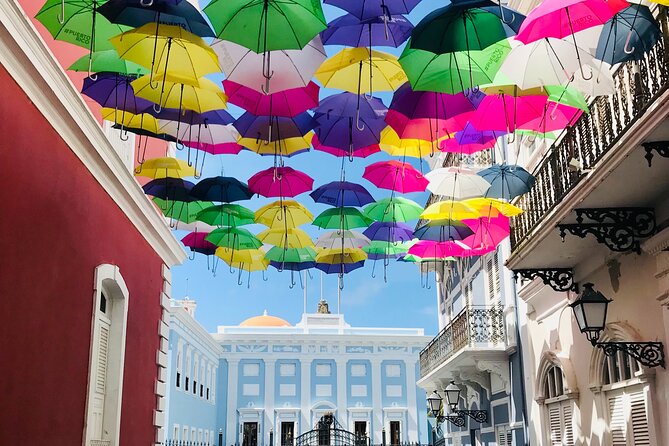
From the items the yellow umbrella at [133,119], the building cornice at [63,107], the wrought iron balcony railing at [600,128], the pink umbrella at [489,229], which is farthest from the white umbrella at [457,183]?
the building cornice at [63,107]

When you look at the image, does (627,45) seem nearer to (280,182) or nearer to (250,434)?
(280,182)

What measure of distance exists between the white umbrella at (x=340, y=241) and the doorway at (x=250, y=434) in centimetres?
2868

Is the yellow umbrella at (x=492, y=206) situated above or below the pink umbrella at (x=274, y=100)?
below

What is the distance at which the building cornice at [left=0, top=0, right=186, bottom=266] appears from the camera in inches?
245

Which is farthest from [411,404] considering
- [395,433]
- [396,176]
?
[396,176]

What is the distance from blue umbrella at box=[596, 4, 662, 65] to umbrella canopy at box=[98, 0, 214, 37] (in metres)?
3.52

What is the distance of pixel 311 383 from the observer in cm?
3969

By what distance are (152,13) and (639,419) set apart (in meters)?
6.58

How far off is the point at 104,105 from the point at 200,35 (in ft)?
6.71

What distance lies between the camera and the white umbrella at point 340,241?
464 inches

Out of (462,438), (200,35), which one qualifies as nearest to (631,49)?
(200,35)

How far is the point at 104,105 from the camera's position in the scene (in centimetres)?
816

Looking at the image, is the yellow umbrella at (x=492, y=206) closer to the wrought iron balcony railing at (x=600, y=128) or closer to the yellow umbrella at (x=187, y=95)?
the wrought iron balcony railing at (x=600, y=128)

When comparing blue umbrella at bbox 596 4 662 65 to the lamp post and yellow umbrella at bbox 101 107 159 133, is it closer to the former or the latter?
the lamp post
